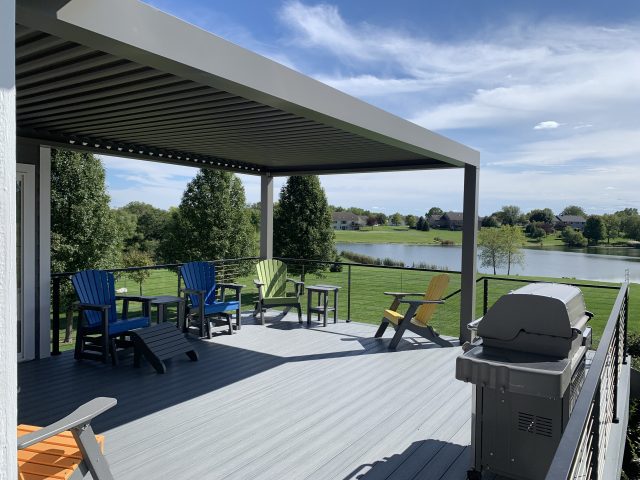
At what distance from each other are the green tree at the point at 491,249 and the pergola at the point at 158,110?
1084 inches

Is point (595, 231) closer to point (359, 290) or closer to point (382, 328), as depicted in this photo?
Answer: point (359, 290)

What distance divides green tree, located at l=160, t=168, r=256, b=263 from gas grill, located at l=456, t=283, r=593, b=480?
2095cm

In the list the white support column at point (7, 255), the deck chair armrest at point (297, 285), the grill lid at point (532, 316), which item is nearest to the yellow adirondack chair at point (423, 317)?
the deck chair armrest at point (297, 285)

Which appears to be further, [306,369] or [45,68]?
[306,369]

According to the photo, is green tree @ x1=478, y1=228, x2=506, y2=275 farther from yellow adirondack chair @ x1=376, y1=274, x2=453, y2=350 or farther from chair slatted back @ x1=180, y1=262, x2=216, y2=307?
chair slatted back @ x1=180, y1=262, x2=216, y2=307

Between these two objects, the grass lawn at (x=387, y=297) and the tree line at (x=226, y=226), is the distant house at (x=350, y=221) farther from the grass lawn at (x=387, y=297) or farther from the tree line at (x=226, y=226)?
the tree line at (x=226, y=226)

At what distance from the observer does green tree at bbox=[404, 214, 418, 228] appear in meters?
28.3

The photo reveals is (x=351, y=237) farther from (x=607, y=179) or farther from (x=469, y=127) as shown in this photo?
(x=607, y=179)

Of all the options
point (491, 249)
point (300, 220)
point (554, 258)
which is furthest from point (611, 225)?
point (300, 220)

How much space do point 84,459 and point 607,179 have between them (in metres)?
42.0

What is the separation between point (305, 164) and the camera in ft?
26.7

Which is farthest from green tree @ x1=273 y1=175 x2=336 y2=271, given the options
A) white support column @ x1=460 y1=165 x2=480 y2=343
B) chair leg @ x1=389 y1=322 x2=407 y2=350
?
chair leg @ x1=389 y1=322 x2=407 y2=350

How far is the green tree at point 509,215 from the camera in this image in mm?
32975

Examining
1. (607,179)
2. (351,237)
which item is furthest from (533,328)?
(607,179)
